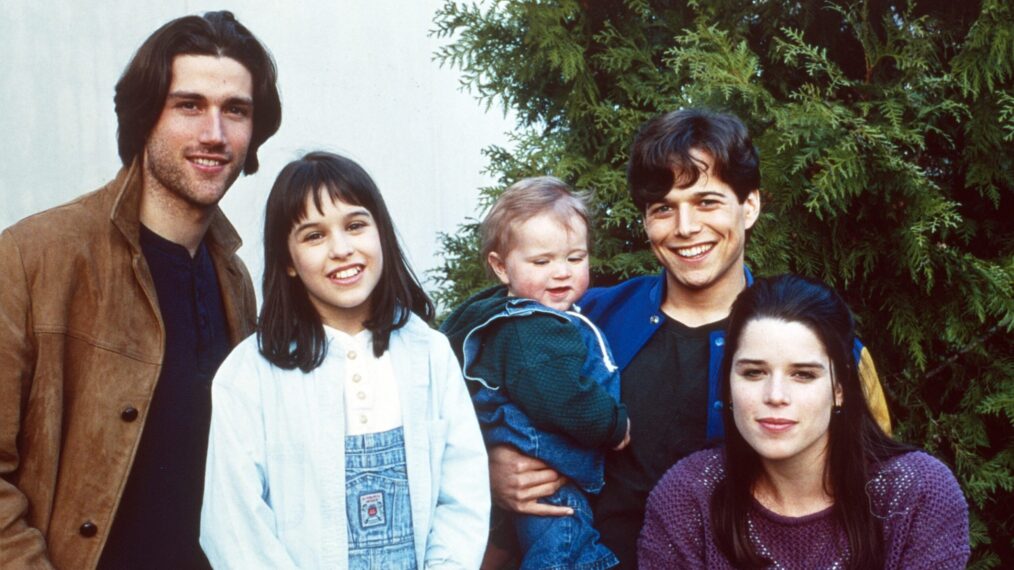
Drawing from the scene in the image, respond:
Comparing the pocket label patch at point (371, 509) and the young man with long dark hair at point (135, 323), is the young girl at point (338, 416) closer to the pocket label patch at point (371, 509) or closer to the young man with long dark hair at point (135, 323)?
the pocket label patch at point (371, 509)

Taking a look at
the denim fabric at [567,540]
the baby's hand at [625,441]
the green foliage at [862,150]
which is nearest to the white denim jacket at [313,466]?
the denim fabric at [567,540]

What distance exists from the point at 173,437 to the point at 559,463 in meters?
1.07

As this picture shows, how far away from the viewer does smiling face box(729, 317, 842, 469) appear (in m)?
2.47

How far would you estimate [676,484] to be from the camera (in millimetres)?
2646

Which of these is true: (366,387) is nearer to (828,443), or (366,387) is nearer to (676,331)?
(676,331)

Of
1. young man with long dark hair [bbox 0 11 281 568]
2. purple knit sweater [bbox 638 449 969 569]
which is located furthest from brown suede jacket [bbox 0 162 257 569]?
purple knit sweater [bbox 638 449 969 569]

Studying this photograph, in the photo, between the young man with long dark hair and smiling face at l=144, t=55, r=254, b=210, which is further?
smiling face at l=144, t=55, r=254, b=210

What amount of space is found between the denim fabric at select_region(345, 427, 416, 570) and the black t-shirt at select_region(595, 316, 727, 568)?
637 mm

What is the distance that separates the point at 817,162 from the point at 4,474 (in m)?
2.70

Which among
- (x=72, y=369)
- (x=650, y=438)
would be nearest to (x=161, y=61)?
(x=72, y=369)

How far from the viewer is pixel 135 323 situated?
2.57 metres

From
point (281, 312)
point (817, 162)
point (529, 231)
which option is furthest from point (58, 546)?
point (817, 162)

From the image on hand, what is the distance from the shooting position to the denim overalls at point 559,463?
2.73 meters

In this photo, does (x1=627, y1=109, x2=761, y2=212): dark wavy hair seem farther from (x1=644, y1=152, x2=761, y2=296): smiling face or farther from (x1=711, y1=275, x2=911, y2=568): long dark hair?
(x1=711, y1=275, x2=911, y2=568): long dark hair
